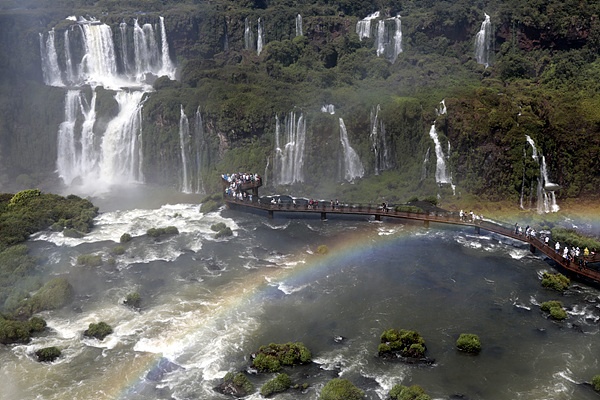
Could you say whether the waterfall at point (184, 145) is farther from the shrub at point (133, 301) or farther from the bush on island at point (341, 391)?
the bush on island at point (341, 391)

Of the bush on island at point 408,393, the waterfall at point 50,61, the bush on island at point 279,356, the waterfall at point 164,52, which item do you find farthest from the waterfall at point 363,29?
the bush on island at point 408,393

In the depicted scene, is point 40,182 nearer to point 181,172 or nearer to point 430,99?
point 181,172

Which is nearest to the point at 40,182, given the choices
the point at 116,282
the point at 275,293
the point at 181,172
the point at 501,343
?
the point at 181,172

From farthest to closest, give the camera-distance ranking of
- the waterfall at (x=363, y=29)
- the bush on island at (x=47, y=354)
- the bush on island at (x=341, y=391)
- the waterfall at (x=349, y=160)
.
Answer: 1. the waterfall at (x=363, y=29)
2. the waterfall at (x=349, y=160)
3. the bush on island at (x=47, y=354)
4. the bush on island at (x=341, y=391)

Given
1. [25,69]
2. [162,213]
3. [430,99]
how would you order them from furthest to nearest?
1. [25,69]
2. [430,99]
3. [162,213]

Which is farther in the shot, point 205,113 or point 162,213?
point 205,113

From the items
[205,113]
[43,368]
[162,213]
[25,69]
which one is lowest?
[43,368]
